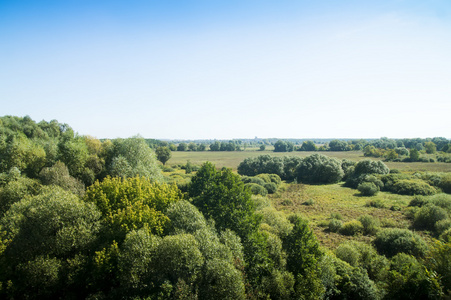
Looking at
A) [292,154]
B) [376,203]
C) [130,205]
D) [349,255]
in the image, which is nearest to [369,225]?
[349,255]

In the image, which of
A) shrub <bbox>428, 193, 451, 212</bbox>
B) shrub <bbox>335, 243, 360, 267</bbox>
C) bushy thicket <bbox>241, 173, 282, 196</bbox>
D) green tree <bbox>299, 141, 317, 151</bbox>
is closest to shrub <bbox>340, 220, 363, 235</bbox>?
shrub <bbox>335, 243, 360, 267</bbox>

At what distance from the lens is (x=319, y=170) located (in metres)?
68.6

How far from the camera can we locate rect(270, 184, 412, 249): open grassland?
32.5m

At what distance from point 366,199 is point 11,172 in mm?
57677

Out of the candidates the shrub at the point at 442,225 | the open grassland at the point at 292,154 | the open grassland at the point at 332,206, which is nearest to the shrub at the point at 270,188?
the open grassland at the point at 332,206

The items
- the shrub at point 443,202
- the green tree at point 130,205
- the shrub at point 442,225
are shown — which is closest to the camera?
the green tree at point 130,205

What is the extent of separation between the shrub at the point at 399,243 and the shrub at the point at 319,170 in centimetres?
4196

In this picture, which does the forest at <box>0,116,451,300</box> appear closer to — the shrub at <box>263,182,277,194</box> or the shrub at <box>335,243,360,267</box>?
the shrub at <box>335,243,360,267</box>

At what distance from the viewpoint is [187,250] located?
14320 mm

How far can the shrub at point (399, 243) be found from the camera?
78.3ft

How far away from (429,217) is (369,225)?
8322mm

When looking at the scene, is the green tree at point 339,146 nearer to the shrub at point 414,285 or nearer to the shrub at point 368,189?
the shrub at point 368,189

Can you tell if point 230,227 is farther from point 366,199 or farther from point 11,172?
point 366,199

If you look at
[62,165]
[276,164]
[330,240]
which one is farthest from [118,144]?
[276,164]
